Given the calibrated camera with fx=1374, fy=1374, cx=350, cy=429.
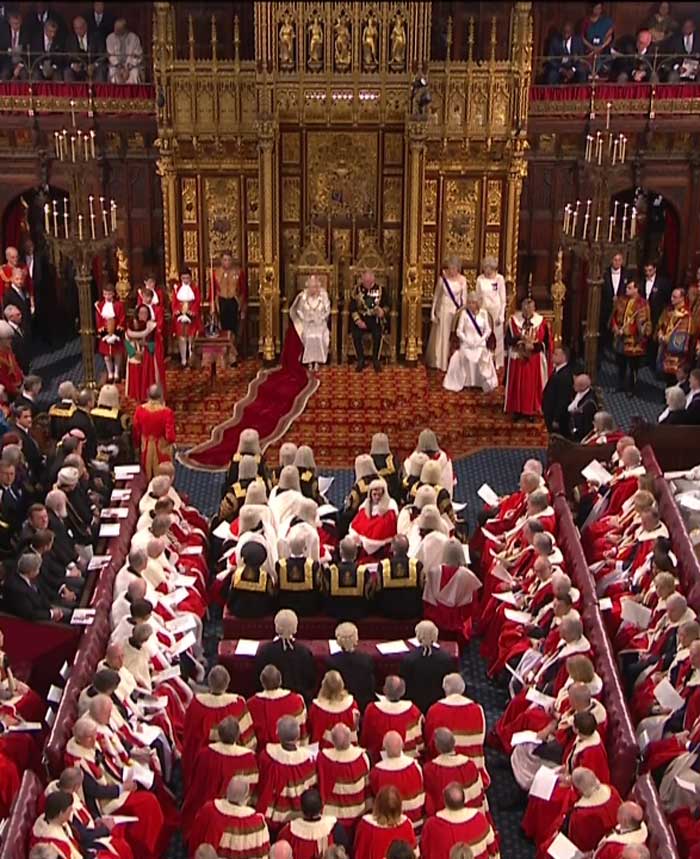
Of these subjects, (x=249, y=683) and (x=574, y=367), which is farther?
(x=574, y=367)

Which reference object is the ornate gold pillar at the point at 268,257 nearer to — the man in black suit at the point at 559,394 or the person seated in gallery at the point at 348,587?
the man in black suit at the point at 559,394

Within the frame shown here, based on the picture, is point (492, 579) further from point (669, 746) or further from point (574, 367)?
point (574, 367)

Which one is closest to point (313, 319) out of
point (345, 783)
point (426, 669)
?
point (426, 669)

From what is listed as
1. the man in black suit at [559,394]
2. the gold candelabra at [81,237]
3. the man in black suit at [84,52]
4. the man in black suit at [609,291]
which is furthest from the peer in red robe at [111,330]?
the man in black suit at [609,291]

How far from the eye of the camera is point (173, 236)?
850 inches

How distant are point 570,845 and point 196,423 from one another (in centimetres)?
1034

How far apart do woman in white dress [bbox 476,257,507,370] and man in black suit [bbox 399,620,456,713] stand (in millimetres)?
9623

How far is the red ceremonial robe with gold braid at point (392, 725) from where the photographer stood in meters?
10.9

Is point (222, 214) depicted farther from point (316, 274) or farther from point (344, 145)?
point (344, 145)

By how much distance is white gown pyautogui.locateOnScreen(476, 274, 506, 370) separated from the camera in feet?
67.4

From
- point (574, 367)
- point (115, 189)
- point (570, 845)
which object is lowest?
point (570, 845)

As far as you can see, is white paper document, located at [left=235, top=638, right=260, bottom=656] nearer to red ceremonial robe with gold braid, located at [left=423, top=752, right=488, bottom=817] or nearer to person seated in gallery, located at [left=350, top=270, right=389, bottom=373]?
red ceremonial robe with gold braid, located at [left=423, top=752, right=488, bottom=817]

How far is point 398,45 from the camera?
20547mm

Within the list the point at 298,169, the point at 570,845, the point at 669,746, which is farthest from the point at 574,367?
the point at 570,845
